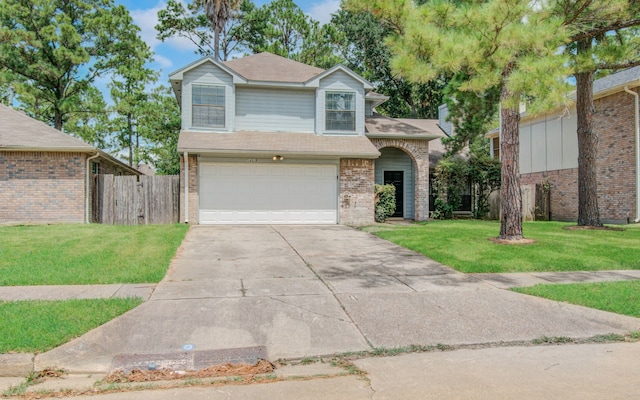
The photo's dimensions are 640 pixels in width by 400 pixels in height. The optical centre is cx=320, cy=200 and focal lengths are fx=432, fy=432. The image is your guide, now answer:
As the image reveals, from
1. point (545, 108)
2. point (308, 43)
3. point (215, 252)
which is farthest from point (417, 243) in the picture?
point (308, 43)

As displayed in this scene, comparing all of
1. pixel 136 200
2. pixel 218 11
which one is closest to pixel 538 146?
pixel 136 200

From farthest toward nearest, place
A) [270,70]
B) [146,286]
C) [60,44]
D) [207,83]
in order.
Result: 1. [60,44]
2. [270,70]
3. [207,83]
4. [146,286]

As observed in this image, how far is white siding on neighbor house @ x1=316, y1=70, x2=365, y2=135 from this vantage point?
16.5 metres

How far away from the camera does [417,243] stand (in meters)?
10.4

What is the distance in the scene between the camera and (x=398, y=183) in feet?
63.1

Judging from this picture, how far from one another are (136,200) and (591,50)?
1434 centimetres

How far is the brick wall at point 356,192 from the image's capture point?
16016 mm

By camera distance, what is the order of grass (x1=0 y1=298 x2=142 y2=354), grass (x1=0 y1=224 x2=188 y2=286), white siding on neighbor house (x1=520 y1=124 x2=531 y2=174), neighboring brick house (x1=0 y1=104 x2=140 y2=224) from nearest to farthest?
grass (x1=0 y1=298 x2=142 y2=354) → grass (x1=0 y1=224 x2=188 y2=286) → neighboring brick house (x1=0 y1=104 x2=140 y2=224) → white siding on neighbor house (x1=520 y1=124 x2=531 y2=174)

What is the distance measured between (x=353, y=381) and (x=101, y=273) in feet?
16.9

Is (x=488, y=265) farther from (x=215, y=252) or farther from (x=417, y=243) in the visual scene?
(x=215, y=252)

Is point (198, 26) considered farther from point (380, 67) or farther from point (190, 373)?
point (190, 373)

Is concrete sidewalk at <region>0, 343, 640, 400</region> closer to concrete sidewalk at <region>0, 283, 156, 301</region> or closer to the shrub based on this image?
concrete sidewalk at <region>0, 283, 156, 301</region>

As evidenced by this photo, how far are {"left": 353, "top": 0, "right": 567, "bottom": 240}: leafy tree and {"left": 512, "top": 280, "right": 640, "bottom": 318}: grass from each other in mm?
3649

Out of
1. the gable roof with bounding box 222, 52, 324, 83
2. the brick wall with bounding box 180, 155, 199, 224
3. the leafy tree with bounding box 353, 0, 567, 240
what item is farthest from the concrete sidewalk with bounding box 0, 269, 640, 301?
the gable roof with bounding box 222, 52, 324, 83
